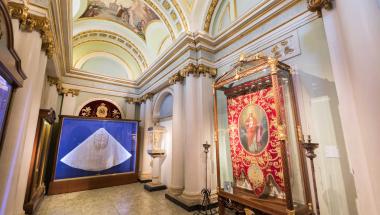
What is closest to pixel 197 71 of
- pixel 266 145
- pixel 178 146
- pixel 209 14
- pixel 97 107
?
pixel 209 14

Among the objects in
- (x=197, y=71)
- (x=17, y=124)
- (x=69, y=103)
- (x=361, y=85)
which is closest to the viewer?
(x=361, y=85)

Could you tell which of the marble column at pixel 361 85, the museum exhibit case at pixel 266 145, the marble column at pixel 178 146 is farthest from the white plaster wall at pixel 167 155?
the marble column at pixel 361 85

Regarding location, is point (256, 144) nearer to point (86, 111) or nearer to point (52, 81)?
point (52, 81)

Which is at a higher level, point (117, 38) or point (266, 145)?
point (117, 38)

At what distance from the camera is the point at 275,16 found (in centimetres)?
351

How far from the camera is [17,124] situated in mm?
2652

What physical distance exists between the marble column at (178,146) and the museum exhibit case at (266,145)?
1.62 metres

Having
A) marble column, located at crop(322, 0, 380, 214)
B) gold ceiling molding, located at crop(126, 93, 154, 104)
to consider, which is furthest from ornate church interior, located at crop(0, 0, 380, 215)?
gold ceiling molding, located at crop(126, 93, 154, 104)

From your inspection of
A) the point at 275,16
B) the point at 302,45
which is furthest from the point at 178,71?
the point at 302,45

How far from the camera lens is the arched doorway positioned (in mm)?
5777

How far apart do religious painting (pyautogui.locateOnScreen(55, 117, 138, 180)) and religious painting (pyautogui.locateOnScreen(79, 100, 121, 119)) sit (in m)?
1.36

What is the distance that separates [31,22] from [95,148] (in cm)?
415

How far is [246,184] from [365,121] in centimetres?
203

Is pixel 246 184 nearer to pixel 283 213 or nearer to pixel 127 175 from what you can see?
pixel 283 213
